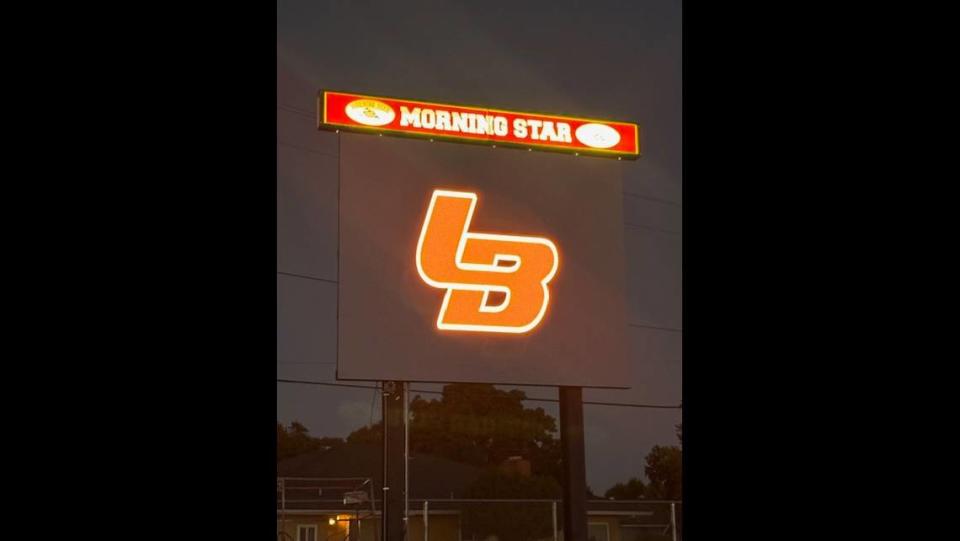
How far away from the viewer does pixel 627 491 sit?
1267 inches

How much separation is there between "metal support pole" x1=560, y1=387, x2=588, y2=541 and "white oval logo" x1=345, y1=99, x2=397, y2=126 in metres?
3.73

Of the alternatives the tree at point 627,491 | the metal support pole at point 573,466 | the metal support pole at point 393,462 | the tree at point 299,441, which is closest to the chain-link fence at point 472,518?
the tree at point 627,491

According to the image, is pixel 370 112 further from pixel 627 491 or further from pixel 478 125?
pixel 627 491

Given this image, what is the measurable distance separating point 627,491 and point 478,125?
20465mm

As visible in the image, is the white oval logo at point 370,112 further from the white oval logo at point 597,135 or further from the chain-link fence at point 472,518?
the chain-link fence at point 472,518

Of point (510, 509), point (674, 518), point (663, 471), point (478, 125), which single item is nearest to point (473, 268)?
point (478, 125)

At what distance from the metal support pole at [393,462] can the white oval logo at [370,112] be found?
2924mm

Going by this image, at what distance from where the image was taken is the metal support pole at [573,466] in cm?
1342
